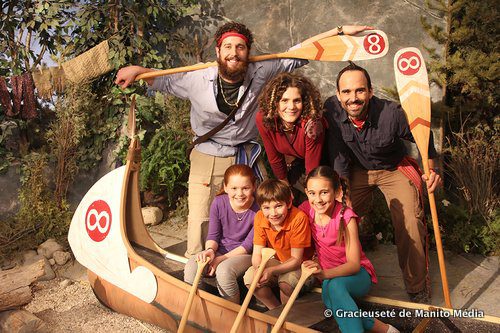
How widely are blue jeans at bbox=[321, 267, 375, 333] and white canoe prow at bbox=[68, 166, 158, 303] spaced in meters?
1.19

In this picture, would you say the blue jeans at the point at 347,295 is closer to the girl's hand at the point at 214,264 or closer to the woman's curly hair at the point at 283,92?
the girl's hand at the point at 214,264

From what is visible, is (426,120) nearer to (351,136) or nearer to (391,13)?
(351,136)

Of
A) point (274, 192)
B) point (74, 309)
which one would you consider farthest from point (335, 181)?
point (74, 309)

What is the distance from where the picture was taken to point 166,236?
569cm

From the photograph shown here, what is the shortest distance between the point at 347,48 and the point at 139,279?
2.12 m

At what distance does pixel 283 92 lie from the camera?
140 inches

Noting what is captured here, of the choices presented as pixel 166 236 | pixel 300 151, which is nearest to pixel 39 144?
pixel 166 236

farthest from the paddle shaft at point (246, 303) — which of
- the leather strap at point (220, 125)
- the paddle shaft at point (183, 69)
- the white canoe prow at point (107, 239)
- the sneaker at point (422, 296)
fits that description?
the paddle shaft at point (183, 69)

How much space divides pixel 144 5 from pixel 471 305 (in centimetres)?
462

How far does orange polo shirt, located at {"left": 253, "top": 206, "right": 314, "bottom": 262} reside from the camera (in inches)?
130

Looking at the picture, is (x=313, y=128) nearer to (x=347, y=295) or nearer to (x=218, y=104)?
(x=218, y=104)

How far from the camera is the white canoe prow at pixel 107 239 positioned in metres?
3.71

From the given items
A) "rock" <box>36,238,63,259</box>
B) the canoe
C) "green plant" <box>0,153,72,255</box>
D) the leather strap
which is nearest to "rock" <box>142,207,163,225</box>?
"green plant" <box>0,153,72,255</box>

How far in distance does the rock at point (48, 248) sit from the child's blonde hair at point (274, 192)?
2.72 m
